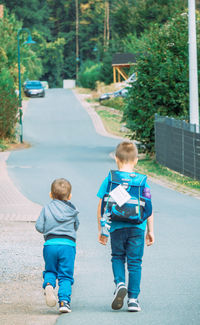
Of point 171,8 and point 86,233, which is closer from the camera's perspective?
point 86,233

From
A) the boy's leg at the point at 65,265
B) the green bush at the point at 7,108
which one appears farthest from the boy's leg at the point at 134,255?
the green bush at the point at 7,108

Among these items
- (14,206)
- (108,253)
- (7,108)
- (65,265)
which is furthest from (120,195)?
(7,108)

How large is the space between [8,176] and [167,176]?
16.5ft

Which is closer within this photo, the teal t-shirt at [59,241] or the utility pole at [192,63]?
the teal t-shirt at [59,241]

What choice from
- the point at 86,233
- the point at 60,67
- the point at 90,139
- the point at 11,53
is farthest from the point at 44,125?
the point at 60,67

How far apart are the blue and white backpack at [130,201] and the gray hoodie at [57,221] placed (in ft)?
1.10

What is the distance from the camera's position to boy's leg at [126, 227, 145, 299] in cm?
584

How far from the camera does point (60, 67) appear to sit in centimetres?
11275

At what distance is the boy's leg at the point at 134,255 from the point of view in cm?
584

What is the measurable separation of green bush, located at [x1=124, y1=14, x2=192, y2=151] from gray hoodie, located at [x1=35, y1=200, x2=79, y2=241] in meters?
17.5

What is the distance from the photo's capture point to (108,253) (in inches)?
352

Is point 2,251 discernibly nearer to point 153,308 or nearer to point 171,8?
point 153,308

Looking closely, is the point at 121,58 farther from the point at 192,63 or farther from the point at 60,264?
the point at 60,264

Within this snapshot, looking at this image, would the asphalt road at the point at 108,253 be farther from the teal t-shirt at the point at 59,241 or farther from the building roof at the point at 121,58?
the building roof at the point at 121,58
